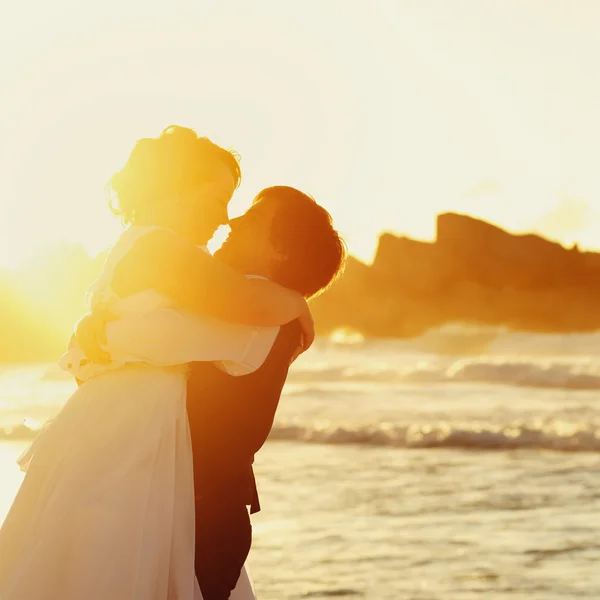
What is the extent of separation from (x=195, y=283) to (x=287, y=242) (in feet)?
0.89

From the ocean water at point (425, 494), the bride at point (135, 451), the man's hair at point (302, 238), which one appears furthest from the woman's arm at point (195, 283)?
the ocean water at point (425, 494)

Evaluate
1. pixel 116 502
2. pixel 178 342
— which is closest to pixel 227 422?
pixel 178 342

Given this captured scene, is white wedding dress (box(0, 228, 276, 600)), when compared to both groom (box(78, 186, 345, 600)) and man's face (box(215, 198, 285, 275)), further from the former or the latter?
man's face (box(215, 198, 285, 275))

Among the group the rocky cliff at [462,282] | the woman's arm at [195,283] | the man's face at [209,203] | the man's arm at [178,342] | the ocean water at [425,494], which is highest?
the rocky cliff at [462,282]

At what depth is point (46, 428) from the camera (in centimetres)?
275

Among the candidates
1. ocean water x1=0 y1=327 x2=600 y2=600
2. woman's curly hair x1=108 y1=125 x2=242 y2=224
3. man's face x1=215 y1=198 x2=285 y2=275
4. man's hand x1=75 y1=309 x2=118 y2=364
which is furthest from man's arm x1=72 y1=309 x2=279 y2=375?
ocean water x1=0 y1=327 x2=600 y2=600

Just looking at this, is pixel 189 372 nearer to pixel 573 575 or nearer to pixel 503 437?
pixel 573 575

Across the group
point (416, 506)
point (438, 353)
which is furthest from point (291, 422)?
point (438, 353)

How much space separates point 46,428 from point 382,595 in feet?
12.7

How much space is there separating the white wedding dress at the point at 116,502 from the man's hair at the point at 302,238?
342 millimetres

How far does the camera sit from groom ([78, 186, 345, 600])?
2.59 m

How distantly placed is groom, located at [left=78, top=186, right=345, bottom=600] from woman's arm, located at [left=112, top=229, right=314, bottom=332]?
0.11 metres

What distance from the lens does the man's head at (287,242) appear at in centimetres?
266

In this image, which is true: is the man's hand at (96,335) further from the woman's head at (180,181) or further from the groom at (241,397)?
the woman's head at (180,181)
